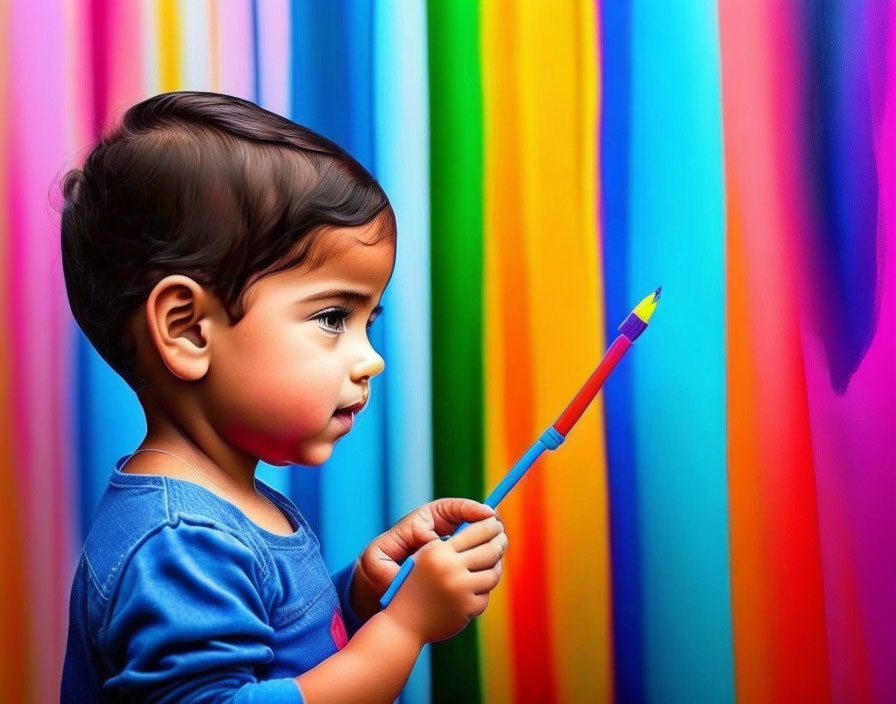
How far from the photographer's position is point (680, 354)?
3.21 feet

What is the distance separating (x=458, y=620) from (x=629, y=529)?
1.02 feet

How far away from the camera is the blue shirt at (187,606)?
0.65 metres

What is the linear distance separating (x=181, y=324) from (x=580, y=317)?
0.41 meters

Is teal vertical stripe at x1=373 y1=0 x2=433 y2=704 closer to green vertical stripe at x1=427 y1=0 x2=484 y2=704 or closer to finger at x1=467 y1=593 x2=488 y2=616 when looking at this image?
green vertical stripe at x1=427 y1=0 x2=484 y2=704

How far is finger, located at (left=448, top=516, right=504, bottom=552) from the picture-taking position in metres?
0.74

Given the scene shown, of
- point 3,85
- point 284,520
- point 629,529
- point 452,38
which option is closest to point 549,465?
point 629,529

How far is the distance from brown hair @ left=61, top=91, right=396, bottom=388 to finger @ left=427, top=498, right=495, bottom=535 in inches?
8.4

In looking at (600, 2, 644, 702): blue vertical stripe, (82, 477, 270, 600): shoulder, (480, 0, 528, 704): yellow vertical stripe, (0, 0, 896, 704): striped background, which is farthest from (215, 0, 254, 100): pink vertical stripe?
(82, 477, 270, 600): shoulder

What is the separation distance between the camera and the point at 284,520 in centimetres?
82

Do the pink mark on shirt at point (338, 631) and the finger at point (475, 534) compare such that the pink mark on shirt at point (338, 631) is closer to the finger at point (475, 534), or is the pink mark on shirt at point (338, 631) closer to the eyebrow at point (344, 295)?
the finger at point (475, 534)

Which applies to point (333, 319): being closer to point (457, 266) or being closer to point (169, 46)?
point (457, 266)

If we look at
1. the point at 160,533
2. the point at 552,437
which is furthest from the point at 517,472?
the point at 160,533

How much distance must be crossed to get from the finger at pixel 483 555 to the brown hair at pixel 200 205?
0.74 ft

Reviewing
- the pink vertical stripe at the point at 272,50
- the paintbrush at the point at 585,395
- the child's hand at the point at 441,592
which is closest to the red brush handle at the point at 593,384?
the paintbrush at the point at 585,395
